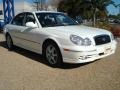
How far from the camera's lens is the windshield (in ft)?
23.2

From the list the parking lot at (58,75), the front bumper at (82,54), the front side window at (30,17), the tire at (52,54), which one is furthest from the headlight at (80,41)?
the front side window at (30,17)

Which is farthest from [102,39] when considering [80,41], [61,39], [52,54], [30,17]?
[30,17]

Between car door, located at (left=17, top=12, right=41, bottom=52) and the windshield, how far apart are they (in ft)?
0.80

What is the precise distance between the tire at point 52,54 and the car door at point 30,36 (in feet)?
1.10

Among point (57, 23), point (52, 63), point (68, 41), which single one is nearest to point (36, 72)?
point (52, 63)

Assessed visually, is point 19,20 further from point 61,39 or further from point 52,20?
point 61,39

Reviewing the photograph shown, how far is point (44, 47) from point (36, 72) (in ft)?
3.28

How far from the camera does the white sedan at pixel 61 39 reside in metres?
5.77

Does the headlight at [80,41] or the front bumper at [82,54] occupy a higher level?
the headlight at [80,41]

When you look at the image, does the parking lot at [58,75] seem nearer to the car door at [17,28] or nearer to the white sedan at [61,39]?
the white sedan at [61,39]

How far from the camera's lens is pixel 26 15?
7.89 m

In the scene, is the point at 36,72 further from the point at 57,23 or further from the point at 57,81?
the point at 57,23

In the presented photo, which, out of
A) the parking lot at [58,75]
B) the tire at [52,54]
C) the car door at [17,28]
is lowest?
the parking lot at [58,75]

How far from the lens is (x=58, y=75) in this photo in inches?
221
